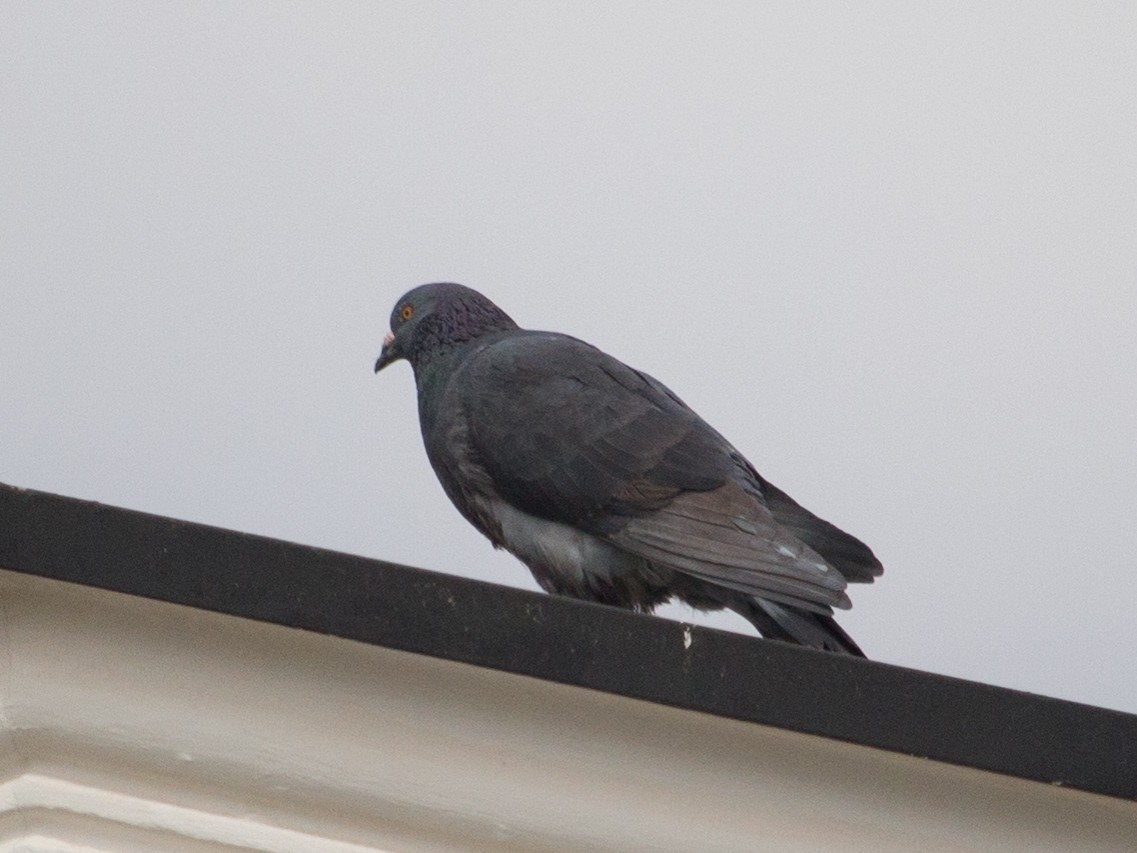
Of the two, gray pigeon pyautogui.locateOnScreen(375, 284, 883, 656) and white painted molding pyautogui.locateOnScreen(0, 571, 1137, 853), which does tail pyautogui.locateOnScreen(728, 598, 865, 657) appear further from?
white painted molding pyautogui.locateOnScreen(0, 571, 1137, 853)

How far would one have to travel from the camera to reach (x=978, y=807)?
2494 millimetres

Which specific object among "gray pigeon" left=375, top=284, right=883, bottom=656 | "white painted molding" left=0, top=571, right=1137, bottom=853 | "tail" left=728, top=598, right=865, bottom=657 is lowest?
"white painted molding" left=0, top=571, right=1137, bottom=853

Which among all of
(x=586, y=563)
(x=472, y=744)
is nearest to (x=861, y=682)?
(x=472, y=744)

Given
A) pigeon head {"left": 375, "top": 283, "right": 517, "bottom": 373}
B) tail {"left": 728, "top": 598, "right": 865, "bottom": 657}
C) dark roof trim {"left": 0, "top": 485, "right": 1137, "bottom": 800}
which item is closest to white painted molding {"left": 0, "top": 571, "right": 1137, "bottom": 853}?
dark roof trim {"left": 0, "top": 485, "right": 1137, "bottom": 800}

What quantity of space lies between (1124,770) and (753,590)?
2.19 metres

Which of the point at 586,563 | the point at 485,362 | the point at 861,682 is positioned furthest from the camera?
the point at 485,362

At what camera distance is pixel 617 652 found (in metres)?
2.38

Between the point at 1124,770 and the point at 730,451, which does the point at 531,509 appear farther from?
the point at 1124,770

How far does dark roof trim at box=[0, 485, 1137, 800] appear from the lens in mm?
2354

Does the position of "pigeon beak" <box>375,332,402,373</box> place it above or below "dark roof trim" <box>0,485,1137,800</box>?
above

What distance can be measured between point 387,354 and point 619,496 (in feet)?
5.34

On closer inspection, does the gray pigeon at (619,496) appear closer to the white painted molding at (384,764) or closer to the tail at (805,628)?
the tail at (805,628)

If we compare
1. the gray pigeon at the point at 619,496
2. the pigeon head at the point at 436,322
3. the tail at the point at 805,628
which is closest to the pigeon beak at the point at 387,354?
the pigeon head at the point at 436,322

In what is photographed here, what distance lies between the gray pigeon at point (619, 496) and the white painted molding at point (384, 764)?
199 cm
